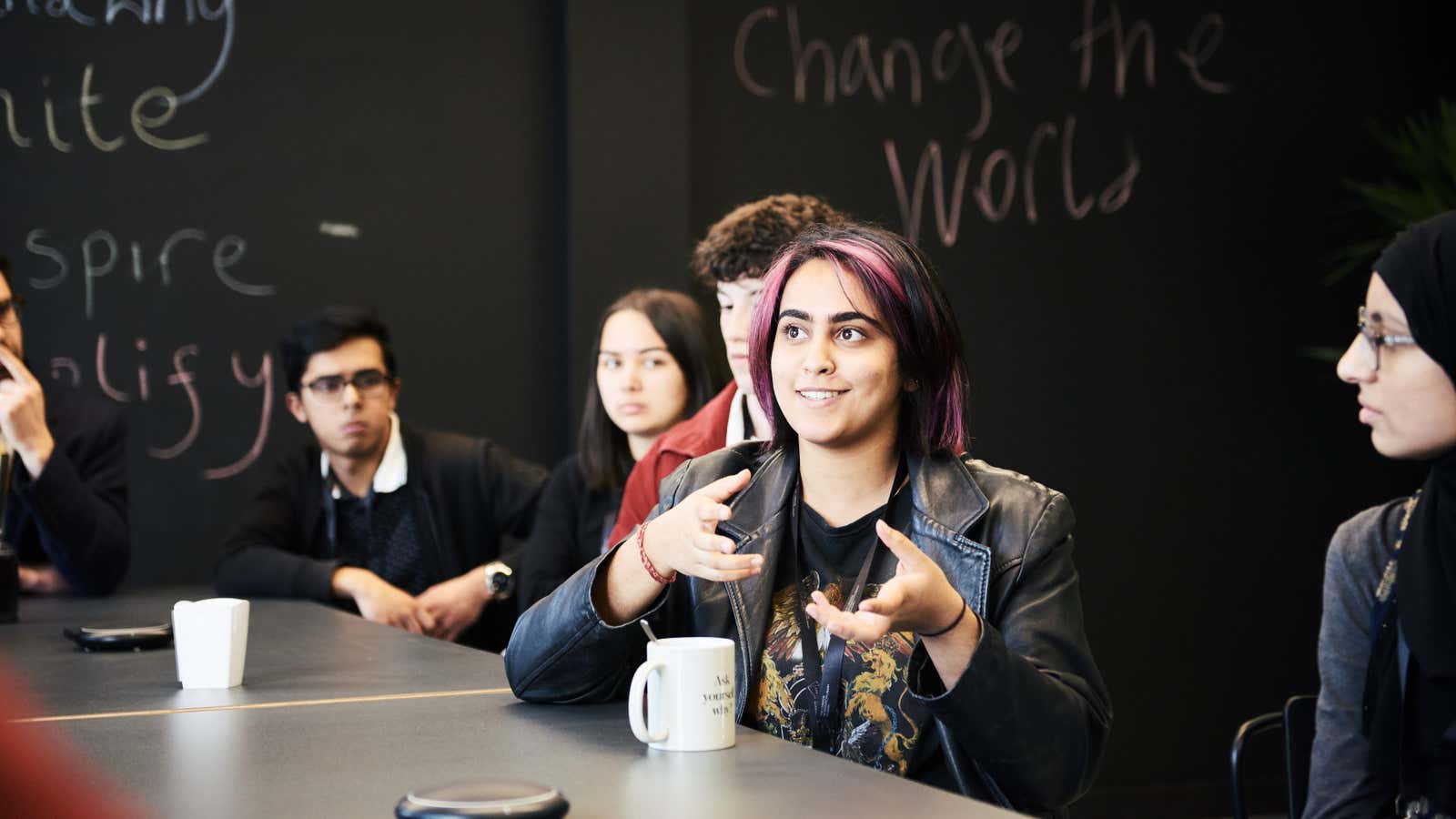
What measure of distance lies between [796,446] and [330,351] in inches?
76.1

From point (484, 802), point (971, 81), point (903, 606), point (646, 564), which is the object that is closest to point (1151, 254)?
point (971, 81)

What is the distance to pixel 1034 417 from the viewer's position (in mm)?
4609

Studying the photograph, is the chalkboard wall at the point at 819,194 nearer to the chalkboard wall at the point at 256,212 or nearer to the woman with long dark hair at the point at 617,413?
the chalkboard wall at the point at 256,212

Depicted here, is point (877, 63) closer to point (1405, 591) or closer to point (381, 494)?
point (381, 494)

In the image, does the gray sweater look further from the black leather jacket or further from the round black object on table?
the round black object on table

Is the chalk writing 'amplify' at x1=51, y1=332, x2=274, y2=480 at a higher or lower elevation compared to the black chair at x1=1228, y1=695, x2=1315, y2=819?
higher

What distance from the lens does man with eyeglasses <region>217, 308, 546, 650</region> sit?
3.64 metres

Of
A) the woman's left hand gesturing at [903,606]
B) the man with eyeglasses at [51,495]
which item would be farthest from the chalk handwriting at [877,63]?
the woman's left hand gesturing at [903,606]

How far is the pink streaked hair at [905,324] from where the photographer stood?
6.33 ft

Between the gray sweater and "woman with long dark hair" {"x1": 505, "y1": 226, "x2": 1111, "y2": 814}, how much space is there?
2.04 ft

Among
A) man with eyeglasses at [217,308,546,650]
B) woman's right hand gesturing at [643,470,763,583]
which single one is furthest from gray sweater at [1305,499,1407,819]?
man with eyeglasses at [217,308,546,650]

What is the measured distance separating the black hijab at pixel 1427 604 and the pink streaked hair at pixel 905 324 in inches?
25.6

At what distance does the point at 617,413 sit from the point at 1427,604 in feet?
6.04

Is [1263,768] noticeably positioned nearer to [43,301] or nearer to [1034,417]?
[1034,417]
